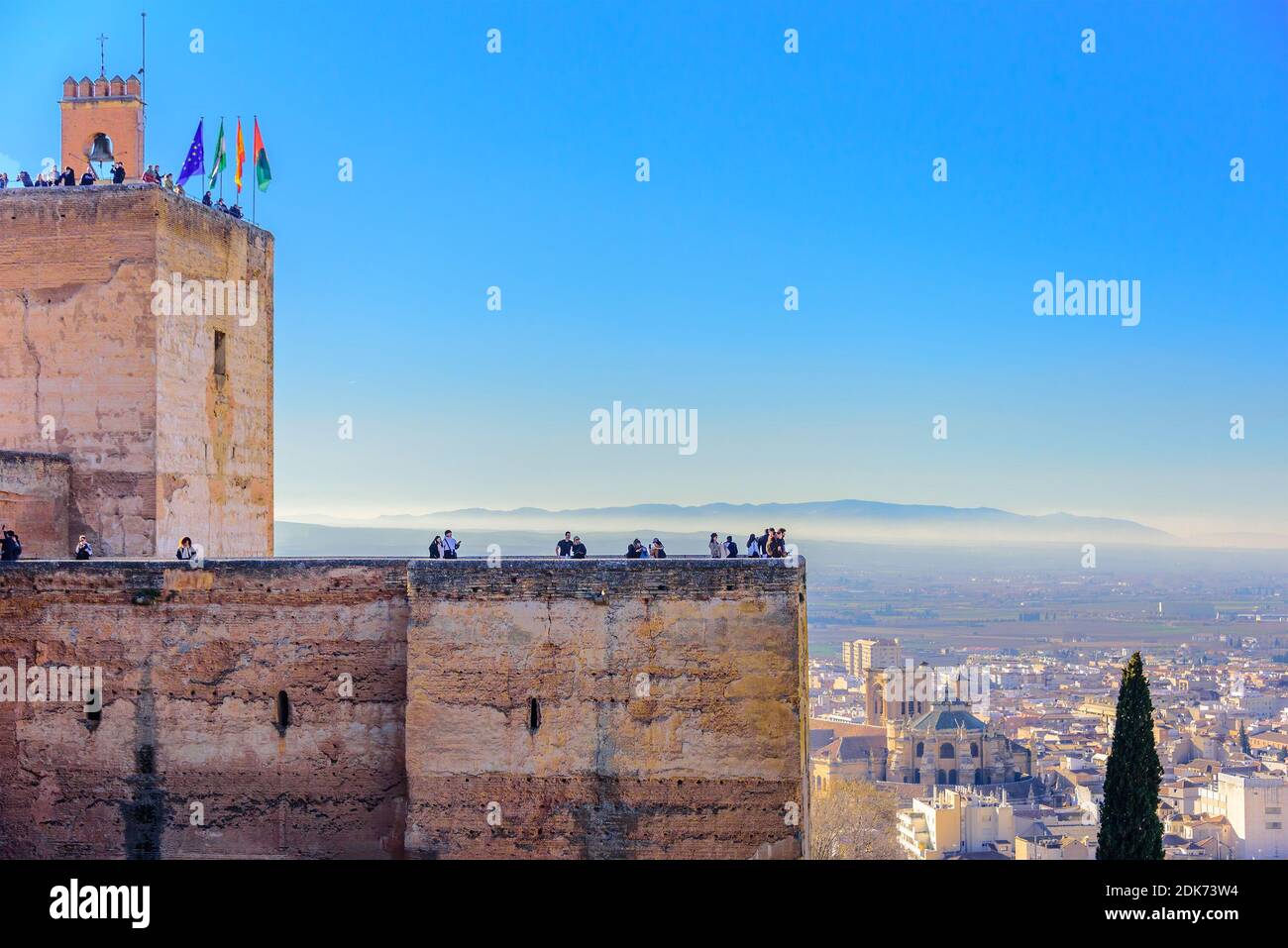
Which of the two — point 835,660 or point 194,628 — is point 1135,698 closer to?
point 194,628

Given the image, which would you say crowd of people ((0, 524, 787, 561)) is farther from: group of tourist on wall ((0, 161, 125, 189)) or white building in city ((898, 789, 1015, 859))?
white building in city ((898, 789, 1015, 859))

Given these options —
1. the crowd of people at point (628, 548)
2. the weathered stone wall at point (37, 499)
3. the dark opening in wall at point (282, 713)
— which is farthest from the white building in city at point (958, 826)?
the dark opening in wall at point (282, 713)

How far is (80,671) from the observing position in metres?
19.5

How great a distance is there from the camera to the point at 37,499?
82.0 feet

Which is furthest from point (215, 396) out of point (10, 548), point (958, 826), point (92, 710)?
point (958, 826)

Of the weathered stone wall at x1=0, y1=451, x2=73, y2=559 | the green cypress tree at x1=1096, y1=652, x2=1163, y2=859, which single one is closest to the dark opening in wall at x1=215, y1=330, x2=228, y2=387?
the weathered stone wall at x1=0, y1=451, x2=73, y2=559

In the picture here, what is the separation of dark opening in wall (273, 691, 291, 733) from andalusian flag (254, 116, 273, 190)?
13631 millimetres

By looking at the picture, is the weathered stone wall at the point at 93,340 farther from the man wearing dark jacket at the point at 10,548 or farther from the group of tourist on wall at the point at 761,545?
the group of tourist on wall at the point at 761,545

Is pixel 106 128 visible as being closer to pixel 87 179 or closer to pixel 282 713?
pixel 87 179

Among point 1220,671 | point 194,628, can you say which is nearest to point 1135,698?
point 194,628

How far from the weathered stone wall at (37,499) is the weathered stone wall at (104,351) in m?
0.27

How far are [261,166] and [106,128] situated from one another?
3.22 m
